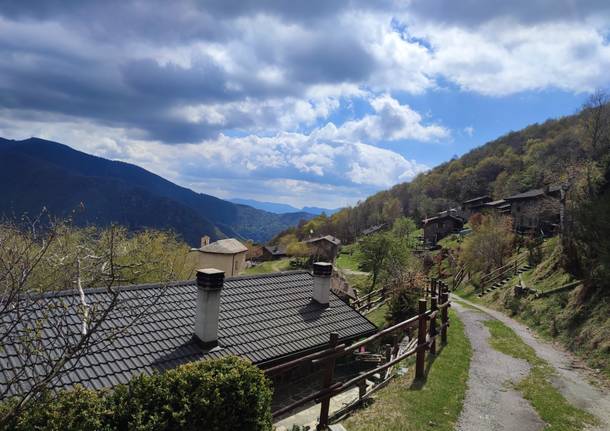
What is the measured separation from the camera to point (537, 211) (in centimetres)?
5319

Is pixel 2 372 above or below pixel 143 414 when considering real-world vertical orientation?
below

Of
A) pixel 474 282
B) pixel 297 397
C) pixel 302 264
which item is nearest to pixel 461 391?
pixel 297 397

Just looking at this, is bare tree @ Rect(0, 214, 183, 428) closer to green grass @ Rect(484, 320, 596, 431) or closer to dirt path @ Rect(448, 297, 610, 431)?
dirt path @ Rect(448, 297, 610, 431)

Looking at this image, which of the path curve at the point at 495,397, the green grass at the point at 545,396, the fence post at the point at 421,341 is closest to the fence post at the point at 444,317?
the path curve at the point at 495,397

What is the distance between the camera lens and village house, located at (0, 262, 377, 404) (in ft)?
28.0

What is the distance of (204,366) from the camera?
5840 mm

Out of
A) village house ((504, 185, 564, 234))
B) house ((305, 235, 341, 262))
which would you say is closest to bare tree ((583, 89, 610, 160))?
village house ((504, 185, 564, 234))

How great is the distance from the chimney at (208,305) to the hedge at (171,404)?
4.00m

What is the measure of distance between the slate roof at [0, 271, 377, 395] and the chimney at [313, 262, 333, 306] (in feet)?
0.86

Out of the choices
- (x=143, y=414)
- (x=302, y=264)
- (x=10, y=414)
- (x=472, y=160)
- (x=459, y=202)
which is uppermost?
(x=472, y=160)

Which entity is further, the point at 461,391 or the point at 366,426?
the point at 461,391

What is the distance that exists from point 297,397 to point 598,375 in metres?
8.05

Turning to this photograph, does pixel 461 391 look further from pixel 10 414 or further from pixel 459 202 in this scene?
pixel 459 202

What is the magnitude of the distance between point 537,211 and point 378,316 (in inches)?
1565
